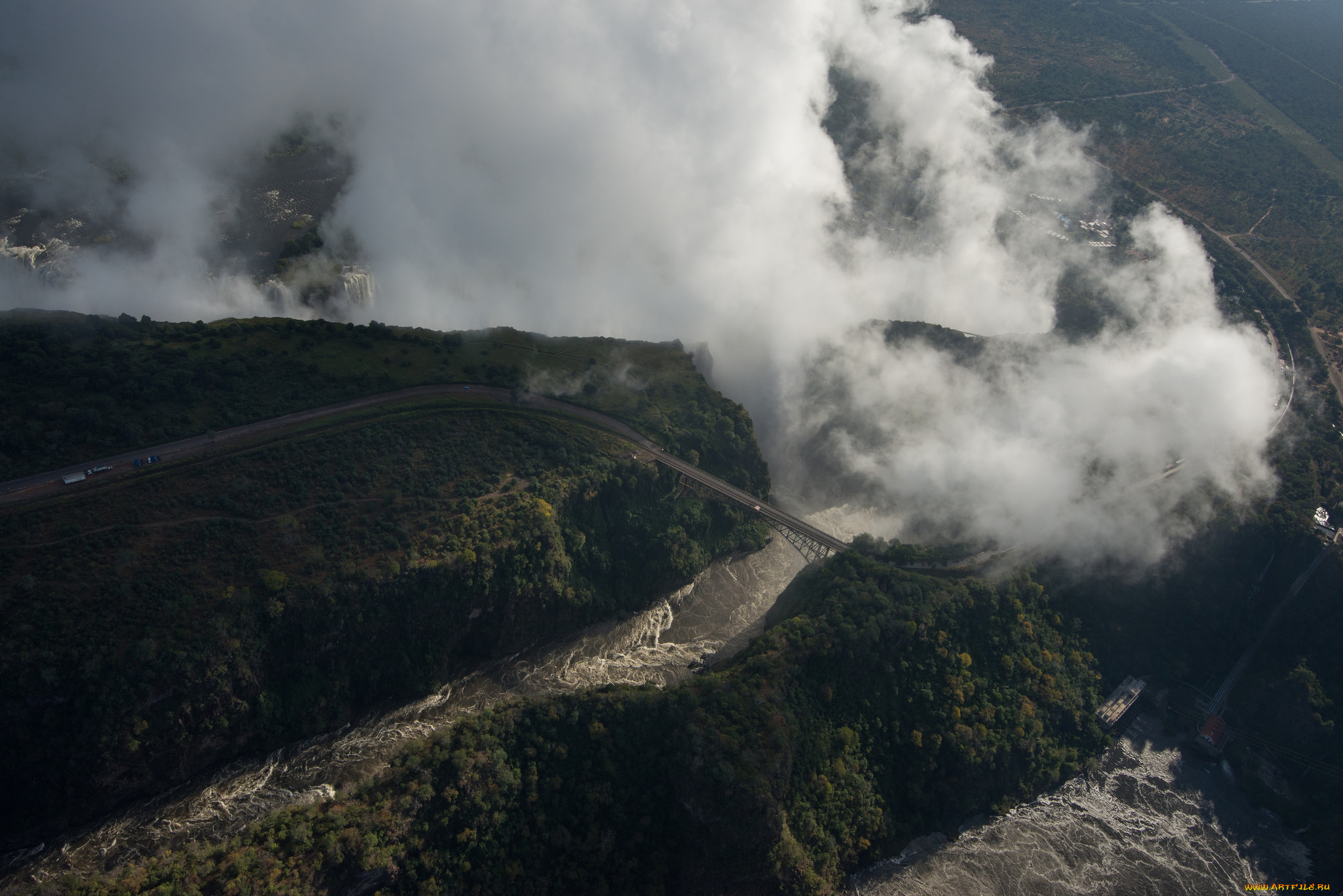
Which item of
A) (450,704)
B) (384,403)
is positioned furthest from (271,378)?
(450,704)

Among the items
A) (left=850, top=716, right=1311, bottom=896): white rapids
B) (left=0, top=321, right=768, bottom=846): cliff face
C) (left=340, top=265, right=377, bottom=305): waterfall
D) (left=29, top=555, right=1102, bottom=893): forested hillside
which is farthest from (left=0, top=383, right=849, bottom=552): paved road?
(left=850, top=716, right=1311, bottom=896): white rapids

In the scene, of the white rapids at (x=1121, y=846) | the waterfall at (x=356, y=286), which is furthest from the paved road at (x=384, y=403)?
the white rapids at (x=1121, y=846)

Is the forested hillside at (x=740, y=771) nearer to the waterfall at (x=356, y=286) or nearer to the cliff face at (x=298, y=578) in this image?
the cliff face at (x=298, y=578)

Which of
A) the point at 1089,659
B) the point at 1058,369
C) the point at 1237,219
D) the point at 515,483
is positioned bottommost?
the point at 1089,659

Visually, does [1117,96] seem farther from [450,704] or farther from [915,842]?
[450,704]

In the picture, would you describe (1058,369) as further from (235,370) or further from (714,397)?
(235,370)

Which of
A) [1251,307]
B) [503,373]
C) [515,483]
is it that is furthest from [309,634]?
[1251,307]

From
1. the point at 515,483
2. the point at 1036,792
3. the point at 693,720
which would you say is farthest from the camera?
the point at 515,483
